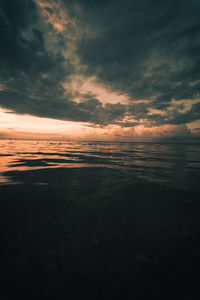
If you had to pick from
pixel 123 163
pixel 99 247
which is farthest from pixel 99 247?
pixel 123 163

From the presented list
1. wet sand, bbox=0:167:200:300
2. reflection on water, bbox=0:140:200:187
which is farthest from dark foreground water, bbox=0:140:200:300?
reflection on water, bbox=0:140:200:187

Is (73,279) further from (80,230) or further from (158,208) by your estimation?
(158,208)

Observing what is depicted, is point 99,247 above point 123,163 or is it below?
above

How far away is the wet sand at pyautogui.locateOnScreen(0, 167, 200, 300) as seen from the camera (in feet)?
5.52

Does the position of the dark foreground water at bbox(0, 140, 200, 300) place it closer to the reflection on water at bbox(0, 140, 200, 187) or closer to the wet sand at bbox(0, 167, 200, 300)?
the wet sand at bbox(0, 167, 200, 300)

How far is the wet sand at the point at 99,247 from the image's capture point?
1684 millimetres

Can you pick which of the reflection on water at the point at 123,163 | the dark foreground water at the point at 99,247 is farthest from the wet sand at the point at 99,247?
the reflection on water at the point at 123,163

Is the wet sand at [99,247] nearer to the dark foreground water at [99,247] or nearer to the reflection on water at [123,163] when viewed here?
the dark foreground water at [99,247]

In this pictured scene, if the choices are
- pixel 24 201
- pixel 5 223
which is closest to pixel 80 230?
pixel 5 223

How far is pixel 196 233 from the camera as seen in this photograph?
8.87 feet

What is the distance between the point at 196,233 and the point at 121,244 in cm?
184

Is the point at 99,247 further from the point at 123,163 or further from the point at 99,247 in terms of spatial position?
the point at 123,163

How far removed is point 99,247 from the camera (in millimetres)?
2324

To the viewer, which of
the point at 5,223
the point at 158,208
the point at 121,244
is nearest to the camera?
the point at 121,244
